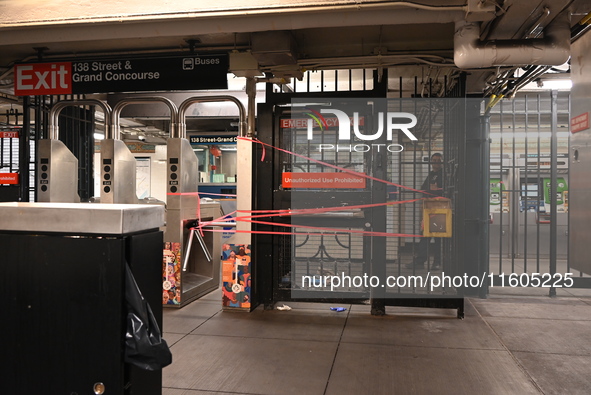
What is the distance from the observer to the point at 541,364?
12.6 ft

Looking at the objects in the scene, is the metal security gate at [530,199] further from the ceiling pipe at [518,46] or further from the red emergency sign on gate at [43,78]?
the red emergency sign on gate at [43,78]

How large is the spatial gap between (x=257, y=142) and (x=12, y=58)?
3022mm

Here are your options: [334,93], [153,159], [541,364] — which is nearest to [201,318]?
[334,93]

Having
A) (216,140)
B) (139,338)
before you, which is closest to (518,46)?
(139,338)

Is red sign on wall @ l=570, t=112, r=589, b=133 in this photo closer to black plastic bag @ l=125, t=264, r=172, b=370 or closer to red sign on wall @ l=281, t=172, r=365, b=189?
black plastic bag @ l=125, t=264, r=172, b=370

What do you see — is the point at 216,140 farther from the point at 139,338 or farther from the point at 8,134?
the point at 139,338

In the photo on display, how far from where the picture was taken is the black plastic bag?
1.70 meters

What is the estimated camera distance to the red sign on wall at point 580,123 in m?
2.65

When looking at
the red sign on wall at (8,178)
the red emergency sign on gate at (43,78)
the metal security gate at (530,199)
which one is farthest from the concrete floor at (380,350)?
the red sign on wall at (8,178)

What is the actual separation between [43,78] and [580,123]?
510 cm

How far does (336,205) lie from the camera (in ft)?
17.9

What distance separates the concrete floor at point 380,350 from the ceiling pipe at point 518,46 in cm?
234

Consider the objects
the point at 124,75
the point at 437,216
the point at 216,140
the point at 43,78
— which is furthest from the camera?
the point at 216,140

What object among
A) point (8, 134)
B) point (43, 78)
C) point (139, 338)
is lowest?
point (139, 338)
